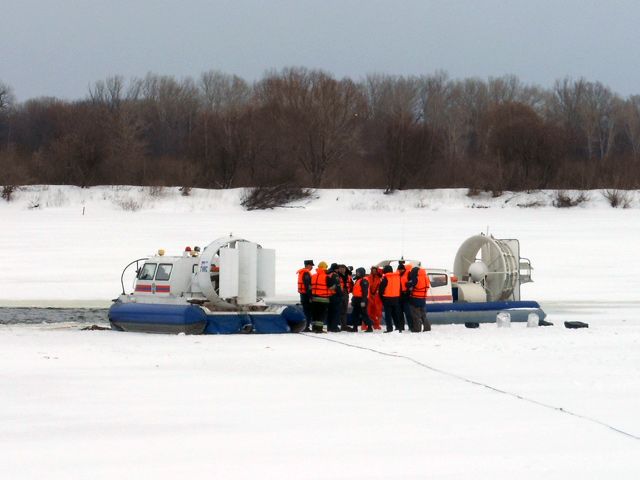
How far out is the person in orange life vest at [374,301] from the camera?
57.2ft

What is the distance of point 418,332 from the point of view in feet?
55.7

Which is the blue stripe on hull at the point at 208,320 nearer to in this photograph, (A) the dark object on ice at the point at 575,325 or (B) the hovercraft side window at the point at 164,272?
(B) the hovercraft side window at the point at 164,272

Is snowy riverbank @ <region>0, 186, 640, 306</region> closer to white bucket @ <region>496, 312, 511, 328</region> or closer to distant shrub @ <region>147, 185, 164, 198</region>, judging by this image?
distant shrub @ <region>147, 185, 164, 198</region>

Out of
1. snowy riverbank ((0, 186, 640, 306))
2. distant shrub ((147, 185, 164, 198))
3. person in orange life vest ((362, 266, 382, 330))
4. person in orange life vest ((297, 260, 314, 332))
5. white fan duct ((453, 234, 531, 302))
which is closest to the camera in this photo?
person in orange life vest ((297, 260, 314, 332))

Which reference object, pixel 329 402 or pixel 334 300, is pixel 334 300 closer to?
pixel 334 300

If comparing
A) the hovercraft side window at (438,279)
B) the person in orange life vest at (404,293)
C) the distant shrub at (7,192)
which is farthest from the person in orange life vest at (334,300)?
the distant shrub at (7,192)

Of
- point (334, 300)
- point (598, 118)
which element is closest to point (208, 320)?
point (334, 300)

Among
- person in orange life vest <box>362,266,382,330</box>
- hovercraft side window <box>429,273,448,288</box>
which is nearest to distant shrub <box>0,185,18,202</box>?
hovercraft side window <box>429,273,448,288</box>

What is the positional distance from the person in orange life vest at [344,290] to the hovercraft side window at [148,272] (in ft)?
12.0

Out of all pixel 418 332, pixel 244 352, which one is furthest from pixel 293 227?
pixel 244 352

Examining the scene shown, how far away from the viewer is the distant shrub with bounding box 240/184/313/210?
47.0 metres

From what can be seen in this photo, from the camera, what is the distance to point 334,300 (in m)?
17.2

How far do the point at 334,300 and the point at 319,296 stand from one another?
0.89 feet

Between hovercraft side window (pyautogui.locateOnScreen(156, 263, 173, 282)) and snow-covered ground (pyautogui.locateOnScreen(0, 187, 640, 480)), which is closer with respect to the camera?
snow-covered ground (pyautogui.locateOnScreen(0, 187, 640, 480))
